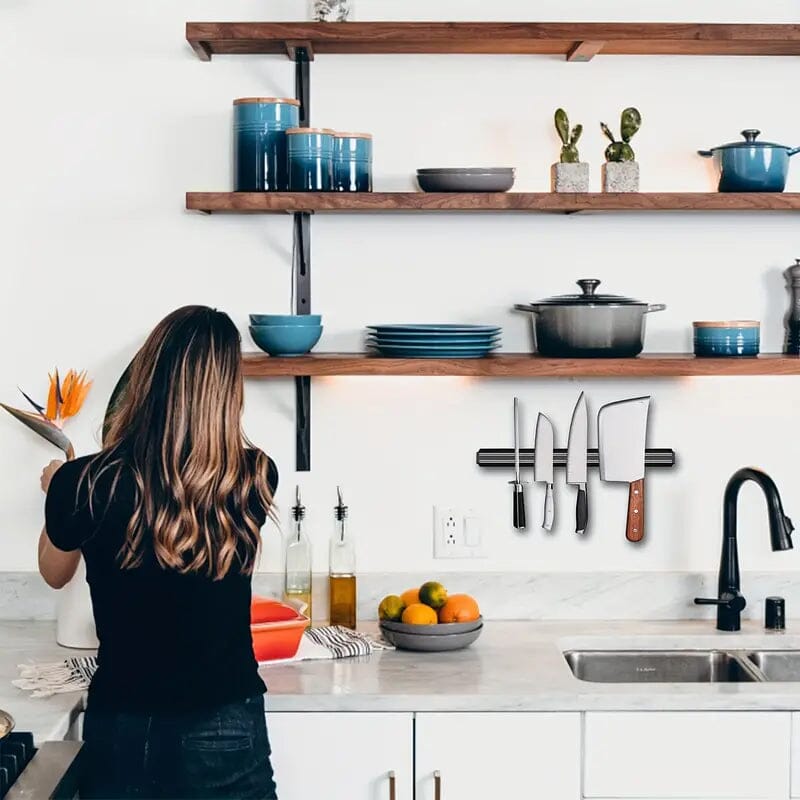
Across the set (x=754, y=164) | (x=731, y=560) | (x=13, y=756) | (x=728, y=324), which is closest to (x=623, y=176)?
(x=754, y=164)

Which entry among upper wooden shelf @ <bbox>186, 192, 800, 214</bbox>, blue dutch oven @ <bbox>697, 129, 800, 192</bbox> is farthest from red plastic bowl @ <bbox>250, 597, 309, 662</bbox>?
blue dutch oven @ <bbox>697, 129, 800, 192</bbox>

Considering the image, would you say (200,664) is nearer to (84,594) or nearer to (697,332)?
(84,594)

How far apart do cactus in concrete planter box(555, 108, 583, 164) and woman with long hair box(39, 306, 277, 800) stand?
991 mm

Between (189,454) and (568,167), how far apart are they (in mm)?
1140

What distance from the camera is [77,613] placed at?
8.80ft

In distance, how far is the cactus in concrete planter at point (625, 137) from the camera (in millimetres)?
2773

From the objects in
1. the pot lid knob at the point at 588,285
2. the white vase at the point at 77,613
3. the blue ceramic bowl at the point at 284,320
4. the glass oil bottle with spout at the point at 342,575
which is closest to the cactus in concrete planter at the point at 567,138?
the pot lid knob at the point at 588,285

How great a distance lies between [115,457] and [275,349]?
0.72 meters

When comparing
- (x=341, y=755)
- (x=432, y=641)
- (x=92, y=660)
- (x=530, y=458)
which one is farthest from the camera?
(x=530, y=458)

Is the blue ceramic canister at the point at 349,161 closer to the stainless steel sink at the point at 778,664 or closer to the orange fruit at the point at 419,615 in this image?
the orange fruit at the point at 419,615

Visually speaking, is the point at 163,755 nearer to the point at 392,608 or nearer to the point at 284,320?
the point at 392,608

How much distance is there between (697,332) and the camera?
2812mm

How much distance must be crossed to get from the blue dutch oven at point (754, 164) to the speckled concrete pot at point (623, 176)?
0.19 m

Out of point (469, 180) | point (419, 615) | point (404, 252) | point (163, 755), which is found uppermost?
point (469, 180)
